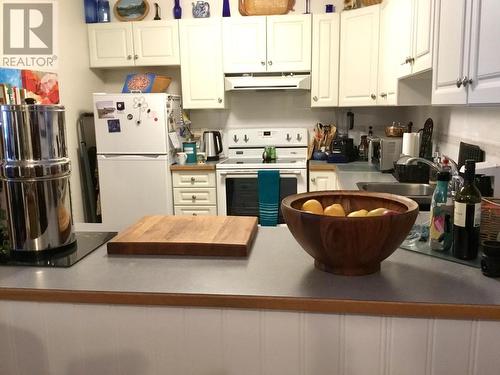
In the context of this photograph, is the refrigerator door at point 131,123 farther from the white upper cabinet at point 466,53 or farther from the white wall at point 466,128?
the white upper cabinet at point 466,53

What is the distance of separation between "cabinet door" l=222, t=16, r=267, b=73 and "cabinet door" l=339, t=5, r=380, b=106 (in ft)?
2.17

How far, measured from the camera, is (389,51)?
3.18m

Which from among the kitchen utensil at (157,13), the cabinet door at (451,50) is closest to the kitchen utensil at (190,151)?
the kitchen utensil at (157,13)

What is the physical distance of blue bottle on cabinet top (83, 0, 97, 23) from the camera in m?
3.84

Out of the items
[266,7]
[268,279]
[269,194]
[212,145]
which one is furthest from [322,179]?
[268,279]

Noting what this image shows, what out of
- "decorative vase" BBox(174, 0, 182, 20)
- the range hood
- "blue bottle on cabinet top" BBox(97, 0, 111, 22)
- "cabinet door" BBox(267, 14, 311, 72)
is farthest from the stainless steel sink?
"blue bottle on cabinet top" BBox(97, 0, 111, 22)

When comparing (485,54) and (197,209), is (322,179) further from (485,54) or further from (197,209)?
(485,54)

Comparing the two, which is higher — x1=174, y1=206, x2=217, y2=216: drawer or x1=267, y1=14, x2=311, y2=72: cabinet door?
x1=267, y1=14, x2=311, y2=72: cabinet door

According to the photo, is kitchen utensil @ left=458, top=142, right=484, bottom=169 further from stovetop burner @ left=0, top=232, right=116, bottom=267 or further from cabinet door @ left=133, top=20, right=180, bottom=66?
cabinet door @ left=133, top=20, right=180, bottom=66

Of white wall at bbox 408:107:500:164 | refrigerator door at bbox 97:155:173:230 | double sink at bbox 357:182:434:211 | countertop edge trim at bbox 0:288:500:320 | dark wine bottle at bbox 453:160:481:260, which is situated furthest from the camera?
refrigerator door at bbox 97:155:173:230

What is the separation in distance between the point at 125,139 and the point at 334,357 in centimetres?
299

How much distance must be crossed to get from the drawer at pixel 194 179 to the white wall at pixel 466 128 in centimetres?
175

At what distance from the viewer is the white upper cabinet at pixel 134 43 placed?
379 cm

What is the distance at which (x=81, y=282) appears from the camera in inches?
42.9
